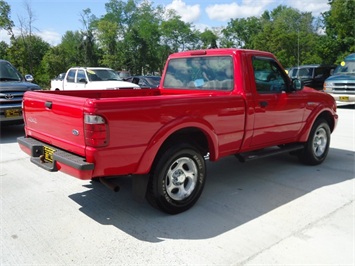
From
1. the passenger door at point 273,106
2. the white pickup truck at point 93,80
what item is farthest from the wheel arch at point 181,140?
the white pickup truck at point 93,80

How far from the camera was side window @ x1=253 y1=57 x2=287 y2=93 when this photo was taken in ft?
15.1

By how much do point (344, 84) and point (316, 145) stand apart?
32.1ft

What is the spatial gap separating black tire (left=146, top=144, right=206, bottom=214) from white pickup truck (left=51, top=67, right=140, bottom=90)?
940 cm

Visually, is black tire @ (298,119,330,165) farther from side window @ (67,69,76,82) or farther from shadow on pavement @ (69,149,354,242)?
side window @ (67,69,76,82)

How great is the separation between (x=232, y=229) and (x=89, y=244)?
1.46 meters

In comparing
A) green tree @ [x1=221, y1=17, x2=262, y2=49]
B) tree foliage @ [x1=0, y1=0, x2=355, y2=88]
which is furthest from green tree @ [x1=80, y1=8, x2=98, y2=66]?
green tree @ [x1=221, y1=17, x2=262, y2=49]

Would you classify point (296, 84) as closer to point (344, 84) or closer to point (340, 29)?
point (344, 84)

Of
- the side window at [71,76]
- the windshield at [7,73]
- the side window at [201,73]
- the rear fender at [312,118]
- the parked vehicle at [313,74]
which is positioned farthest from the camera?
the parked vehicle at [313,74]

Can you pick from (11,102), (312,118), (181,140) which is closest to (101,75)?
(11,102)

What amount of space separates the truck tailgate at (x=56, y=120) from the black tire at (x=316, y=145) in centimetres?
397

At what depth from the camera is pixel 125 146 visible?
10.6 feet

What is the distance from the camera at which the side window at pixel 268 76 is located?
15.1 feet

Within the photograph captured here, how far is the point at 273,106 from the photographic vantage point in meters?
4.72

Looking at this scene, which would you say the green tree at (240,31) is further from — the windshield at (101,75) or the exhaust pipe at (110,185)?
the exhaust pipe at (110,185)
